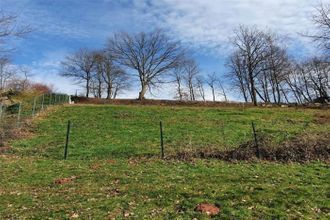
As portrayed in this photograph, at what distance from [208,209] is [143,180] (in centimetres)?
398

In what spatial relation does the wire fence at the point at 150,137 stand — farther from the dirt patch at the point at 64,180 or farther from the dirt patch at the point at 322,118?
the dirt patch at the point at 64,180

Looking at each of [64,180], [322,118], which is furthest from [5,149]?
[322,118]

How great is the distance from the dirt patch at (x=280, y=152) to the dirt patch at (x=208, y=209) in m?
7.40

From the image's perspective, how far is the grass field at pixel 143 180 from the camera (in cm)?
926

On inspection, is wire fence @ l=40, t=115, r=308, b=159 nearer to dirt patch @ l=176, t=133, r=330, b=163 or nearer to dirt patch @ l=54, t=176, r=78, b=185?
dirt patch @ l=176, t=133, r=330, b=163

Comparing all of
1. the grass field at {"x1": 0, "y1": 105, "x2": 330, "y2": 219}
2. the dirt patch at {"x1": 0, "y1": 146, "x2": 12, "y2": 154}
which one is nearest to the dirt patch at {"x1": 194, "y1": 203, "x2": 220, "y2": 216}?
the grass field at {"x1": 0, "y1": 105, "x2": 330, "y2": 219}

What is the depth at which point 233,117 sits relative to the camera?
3275 cm

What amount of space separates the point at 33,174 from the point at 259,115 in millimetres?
23789

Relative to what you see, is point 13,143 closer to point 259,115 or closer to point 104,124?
point 104,124

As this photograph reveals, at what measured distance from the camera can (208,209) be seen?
9094 mm

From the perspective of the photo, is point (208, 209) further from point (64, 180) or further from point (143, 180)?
point (64, 180)

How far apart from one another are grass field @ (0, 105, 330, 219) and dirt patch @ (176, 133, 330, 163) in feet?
2.41

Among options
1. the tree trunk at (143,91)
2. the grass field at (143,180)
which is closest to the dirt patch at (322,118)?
the grass field at (143,180)

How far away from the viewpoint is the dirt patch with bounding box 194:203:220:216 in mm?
8889
